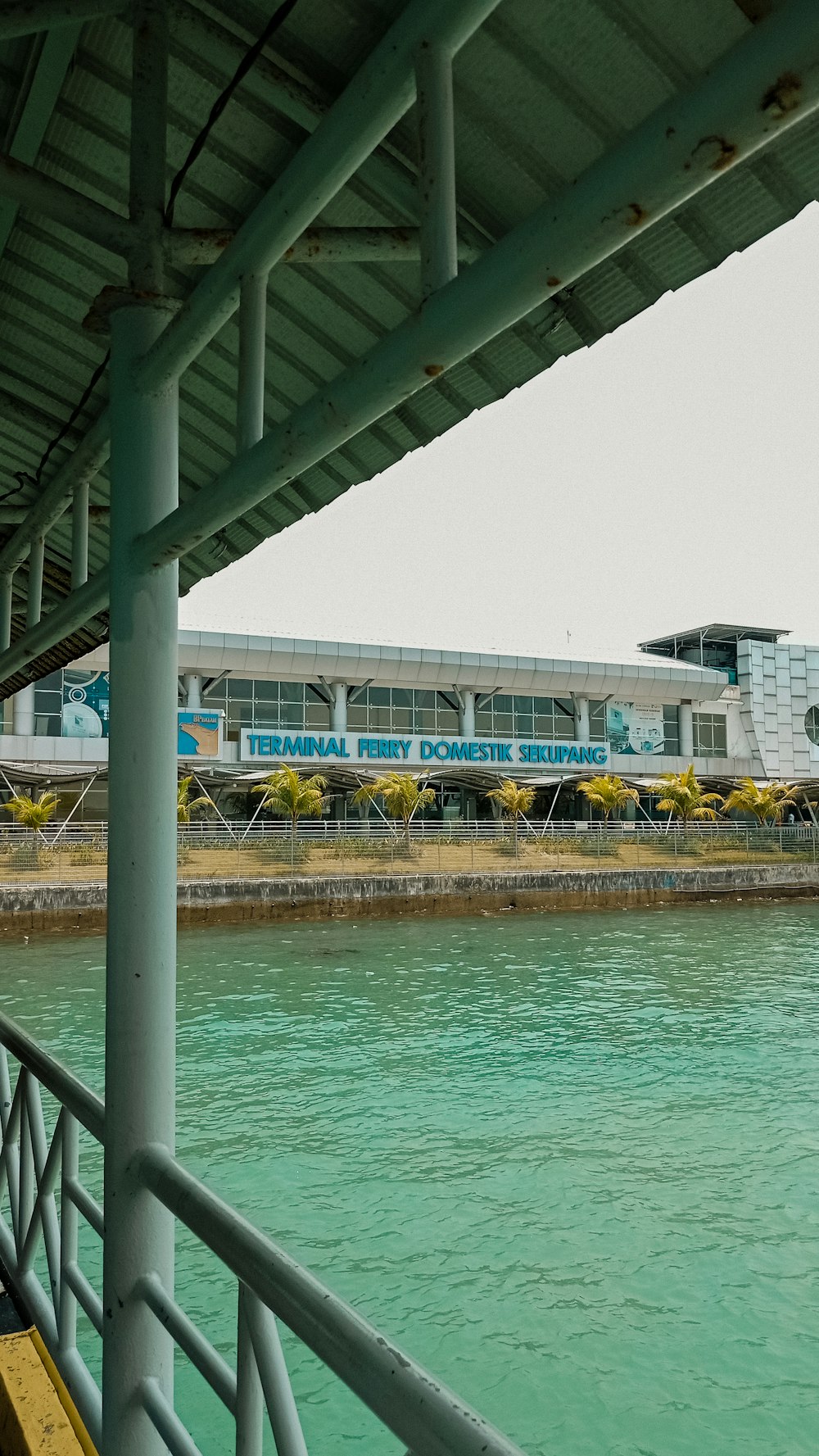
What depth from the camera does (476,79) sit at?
205 centimetres

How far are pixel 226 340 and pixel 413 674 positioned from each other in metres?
40.5

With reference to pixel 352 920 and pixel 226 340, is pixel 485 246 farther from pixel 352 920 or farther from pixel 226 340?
pixel 352 920

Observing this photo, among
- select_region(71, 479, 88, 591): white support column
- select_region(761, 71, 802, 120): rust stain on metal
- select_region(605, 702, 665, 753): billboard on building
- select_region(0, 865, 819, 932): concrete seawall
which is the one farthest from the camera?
select_region(605, 702, 665, 753): billboard on building

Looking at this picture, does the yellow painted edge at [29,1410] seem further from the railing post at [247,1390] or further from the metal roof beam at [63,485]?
the metal roof beam at [63,485]

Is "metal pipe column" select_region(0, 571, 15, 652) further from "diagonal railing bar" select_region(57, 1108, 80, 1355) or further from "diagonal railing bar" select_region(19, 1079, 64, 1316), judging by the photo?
"diagonal railing bar" select_region(57, 1108, 80, 1355)

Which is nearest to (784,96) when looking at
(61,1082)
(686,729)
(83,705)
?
(61,1082)

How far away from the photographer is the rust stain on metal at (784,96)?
1.07 metres

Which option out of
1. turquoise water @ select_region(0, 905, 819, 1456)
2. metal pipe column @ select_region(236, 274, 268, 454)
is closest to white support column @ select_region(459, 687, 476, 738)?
turquoise water @ select_region(0, 905, 819, 1456)

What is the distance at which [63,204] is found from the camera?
2309 millimetres

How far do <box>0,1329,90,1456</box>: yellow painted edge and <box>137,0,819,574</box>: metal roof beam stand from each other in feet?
7.90

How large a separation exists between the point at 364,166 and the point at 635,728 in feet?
158

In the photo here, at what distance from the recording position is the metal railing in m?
1.28

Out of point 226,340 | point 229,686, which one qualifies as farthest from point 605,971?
point 229,686

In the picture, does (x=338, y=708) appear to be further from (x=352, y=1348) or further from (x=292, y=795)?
(x=352, y=1348)
